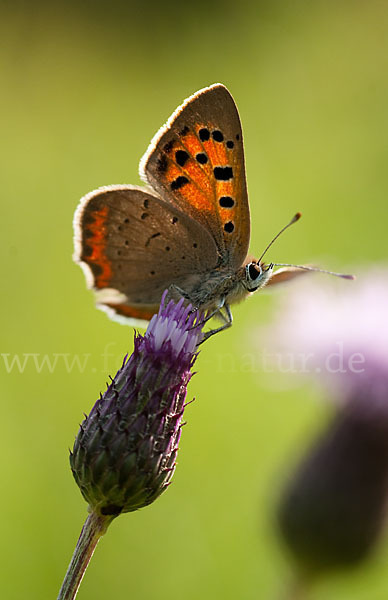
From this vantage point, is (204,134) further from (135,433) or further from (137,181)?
(137,181)

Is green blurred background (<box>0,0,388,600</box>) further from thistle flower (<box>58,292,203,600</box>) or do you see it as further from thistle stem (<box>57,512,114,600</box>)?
thistle stem (<box>57,512,114,600</box>)

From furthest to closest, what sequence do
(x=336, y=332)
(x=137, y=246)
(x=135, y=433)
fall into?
(x=336, y=332) → (x=137, y=246) → (x=135, y=433)

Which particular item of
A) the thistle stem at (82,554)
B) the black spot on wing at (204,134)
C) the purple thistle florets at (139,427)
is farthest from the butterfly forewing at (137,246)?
the thistle stem at (82,554)

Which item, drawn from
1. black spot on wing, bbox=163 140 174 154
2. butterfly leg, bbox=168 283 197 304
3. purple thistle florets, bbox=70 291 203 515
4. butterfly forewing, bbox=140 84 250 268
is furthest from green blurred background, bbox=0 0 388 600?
black spot on wing, bbox=163 140 174 154

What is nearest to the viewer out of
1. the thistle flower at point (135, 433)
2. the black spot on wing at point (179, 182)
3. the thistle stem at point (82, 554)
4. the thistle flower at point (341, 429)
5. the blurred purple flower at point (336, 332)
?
the thistle stem at point (82, 554)

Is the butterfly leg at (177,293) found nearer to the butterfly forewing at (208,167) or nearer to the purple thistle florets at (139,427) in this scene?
the butterfly forewing at (208,167)

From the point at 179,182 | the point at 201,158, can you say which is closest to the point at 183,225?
the point at 179,182
